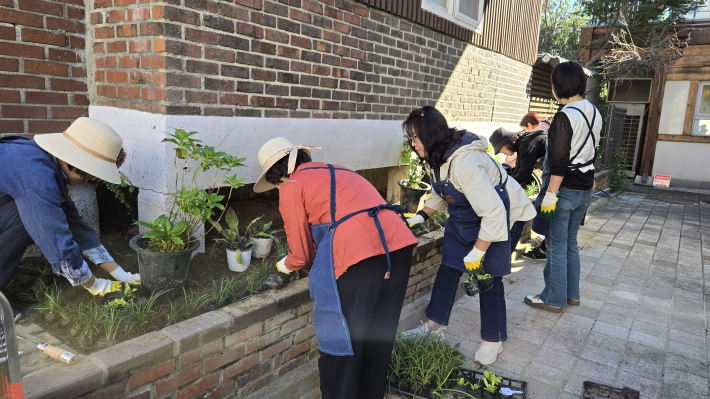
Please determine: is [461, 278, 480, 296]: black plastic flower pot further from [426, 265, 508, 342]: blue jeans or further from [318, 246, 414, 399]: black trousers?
[318, 246, 414, 399]: black trousers

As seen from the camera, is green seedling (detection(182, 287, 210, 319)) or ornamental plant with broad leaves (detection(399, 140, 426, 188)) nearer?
green seedling (detection(182, 287, 210, 319))

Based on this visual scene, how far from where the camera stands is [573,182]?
156 inches

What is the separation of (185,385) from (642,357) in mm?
3283

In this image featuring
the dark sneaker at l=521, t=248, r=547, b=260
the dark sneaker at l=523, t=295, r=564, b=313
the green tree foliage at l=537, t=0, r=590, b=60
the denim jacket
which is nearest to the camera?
the denim jacket

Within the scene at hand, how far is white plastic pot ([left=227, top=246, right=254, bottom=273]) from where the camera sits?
10.6 ft

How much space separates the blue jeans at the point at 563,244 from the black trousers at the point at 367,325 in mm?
2176

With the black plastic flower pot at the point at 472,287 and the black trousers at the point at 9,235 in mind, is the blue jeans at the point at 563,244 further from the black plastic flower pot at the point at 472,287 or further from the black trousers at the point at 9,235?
the black trousers at the point at 9,235

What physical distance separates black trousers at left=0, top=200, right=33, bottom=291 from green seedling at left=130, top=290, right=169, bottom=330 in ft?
2.22

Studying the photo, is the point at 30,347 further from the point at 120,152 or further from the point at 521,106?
the point at 521,106

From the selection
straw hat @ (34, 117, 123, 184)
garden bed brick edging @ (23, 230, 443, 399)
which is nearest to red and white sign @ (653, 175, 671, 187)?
garden bed brick edging @ (23, 230, 443, 399)

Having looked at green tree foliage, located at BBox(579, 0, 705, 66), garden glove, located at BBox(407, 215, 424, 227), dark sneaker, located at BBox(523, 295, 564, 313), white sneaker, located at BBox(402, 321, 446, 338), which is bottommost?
dark sneaker, located at BBox(523, 295, 564, 313)

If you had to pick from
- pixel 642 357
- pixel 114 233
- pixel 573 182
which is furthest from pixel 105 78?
pixel 642 357

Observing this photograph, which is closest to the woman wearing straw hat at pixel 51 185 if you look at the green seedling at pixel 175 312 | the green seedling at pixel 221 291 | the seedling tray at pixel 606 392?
the green seedling at pixel 175 312

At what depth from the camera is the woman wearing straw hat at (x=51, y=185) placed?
2.23m
